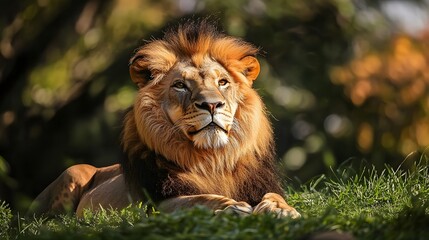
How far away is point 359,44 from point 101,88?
8.47 ft

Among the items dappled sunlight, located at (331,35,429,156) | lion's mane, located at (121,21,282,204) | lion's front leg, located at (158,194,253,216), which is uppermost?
lion's mane, located at (121,21,282,204)

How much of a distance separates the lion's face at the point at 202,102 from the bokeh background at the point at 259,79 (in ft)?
13.7

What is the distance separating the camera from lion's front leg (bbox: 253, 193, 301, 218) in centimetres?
630

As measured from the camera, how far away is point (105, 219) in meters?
6.64

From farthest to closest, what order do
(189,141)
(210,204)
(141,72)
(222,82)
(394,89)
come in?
(394,89)
(141,72)
(222,82)
(189,141)
(210,204)

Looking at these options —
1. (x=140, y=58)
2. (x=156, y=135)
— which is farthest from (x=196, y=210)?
(x=140, y=58)

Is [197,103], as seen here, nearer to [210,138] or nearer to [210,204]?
[210,138]

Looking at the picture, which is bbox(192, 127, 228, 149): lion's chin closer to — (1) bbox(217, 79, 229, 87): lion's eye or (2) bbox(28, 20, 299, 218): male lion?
(2) bbox(28, 20, 299, 218): male lion

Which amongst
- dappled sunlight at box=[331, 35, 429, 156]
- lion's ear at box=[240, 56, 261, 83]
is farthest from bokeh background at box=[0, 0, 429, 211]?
lion's ear at box=[240, 56, 261, 83]

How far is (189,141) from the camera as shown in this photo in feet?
22.5

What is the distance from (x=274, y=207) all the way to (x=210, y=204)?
0.35 meters

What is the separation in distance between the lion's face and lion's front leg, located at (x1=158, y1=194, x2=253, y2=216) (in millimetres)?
338

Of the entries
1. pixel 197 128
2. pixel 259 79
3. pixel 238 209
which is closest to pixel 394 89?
pixel 259 79

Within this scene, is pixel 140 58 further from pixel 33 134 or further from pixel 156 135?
pixel 33 134
